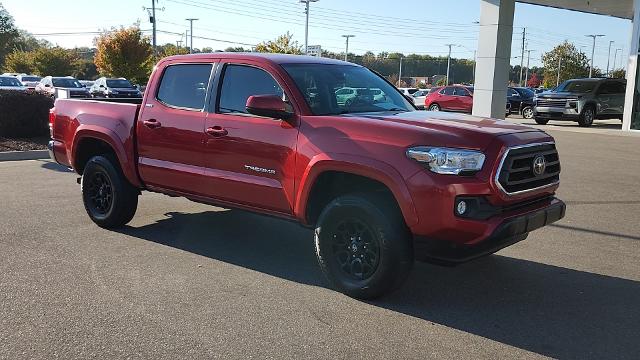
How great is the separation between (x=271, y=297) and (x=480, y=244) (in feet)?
5.55

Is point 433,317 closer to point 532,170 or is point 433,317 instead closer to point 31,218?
point 532,170

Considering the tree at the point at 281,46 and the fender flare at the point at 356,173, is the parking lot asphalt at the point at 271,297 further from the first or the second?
the tree at the point at 281,46

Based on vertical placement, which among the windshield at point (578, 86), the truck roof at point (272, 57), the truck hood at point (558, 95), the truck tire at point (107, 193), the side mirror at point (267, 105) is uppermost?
the windshield at point (578, 86)

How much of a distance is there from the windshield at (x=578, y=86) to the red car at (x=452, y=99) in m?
4.62

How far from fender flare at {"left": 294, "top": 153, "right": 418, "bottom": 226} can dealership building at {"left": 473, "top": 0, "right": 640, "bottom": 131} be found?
18.7 meters

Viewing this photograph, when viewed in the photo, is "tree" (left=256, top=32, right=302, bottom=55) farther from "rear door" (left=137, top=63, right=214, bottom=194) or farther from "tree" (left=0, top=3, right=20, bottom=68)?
"tree" (left=0, top=3, right=20, bottom=68)

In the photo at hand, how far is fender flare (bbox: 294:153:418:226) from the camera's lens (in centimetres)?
433

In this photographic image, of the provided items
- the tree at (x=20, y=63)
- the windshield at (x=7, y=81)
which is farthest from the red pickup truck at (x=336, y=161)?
the tree at (x=20, y=63)

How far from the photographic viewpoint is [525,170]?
4.55 meters

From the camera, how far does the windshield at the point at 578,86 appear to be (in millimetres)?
24188

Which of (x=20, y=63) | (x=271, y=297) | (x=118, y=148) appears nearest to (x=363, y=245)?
(x=271, y=297)

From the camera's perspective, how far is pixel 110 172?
21.7 feet

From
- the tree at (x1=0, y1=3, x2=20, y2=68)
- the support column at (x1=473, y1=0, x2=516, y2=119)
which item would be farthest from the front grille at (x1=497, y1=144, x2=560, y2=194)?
the tree at (x1=0, y1=3, x2=20, y2=68)

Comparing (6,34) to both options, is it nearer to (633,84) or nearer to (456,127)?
(633,84)
